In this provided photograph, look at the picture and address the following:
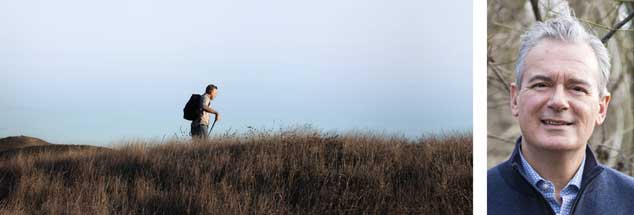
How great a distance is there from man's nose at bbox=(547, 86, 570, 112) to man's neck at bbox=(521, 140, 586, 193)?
0.35 meters

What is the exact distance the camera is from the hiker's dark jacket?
244 inches

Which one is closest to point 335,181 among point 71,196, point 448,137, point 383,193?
point 383,193

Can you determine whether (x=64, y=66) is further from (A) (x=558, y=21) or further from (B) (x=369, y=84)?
(A) (x=558, y=21)

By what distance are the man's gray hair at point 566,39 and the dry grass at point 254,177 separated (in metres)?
1.57

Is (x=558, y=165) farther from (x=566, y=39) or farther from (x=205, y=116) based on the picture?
(x=205, y=116)

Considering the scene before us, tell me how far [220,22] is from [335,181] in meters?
1.74

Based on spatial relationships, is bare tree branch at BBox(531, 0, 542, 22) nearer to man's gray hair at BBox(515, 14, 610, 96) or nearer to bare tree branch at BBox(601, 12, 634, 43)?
man's gray hair at BBox(515, 14, 610, 96)

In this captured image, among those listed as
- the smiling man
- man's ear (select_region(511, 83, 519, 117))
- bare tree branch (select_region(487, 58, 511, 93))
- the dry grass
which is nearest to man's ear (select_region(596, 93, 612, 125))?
the smiling man

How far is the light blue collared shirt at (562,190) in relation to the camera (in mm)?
6281

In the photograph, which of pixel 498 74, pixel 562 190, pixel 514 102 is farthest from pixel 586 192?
pixel 498 74

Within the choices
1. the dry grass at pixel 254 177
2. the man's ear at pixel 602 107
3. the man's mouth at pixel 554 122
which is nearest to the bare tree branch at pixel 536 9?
the man's ear at pixel 602 107

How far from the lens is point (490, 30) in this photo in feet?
23.3

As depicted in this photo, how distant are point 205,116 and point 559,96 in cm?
312

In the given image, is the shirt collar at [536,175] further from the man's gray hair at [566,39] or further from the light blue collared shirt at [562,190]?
the man's gray hair at [566,39]
